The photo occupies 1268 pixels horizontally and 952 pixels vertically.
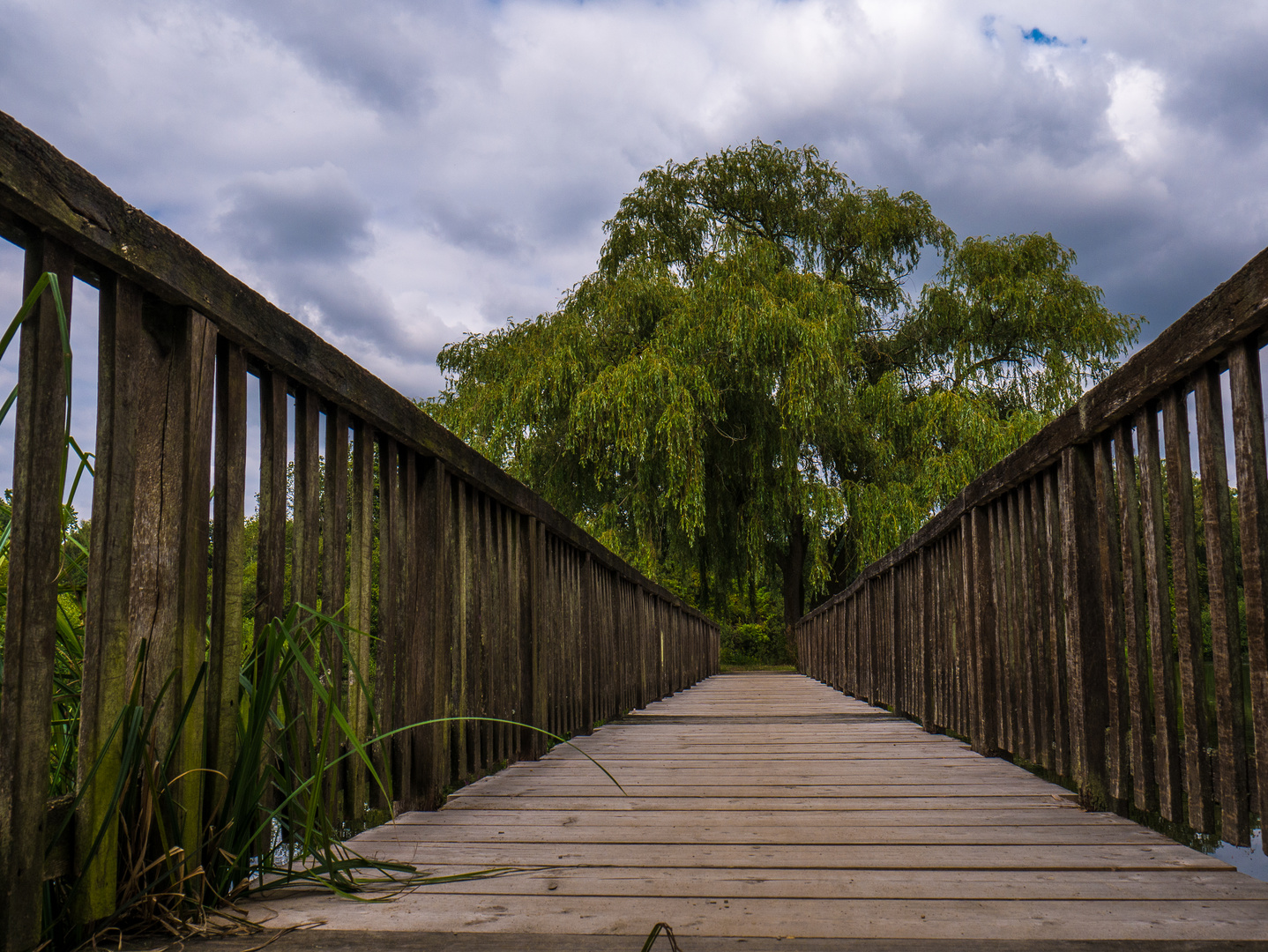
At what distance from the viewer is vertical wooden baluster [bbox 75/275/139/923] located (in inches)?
37.1

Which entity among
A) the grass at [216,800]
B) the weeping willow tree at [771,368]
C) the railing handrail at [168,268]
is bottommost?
the grass at [216,800]

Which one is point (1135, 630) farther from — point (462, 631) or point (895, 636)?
point (895, 636)

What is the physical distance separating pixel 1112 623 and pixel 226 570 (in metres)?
1.87

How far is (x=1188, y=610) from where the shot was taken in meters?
1.45

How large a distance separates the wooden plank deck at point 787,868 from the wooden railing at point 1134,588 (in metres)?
0.16

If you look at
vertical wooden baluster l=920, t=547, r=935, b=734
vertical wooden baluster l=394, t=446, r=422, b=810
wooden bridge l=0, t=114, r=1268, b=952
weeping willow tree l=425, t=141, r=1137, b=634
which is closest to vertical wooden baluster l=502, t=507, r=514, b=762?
wooden bridge l=0, t=114, r=1268, b=952

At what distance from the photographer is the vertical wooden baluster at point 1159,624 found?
152 cm

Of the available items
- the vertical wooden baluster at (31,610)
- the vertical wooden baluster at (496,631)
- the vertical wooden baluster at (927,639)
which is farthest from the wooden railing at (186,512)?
the vertical wooden baluster at (927,639)

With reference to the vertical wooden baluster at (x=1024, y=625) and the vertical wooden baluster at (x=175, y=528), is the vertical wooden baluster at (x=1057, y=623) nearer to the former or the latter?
the vertical wooden baluster at (x=1024, y=625)

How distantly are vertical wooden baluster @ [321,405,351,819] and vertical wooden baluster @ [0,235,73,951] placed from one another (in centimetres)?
56

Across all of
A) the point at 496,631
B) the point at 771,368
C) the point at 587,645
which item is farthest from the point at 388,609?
the point at 771,368

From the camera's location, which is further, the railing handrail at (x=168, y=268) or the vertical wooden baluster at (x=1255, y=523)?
the vertical wooden baluster at (x=1255, y=523)

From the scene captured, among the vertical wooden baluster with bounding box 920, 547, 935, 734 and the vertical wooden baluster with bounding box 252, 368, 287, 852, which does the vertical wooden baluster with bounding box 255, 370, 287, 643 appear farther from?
the vertical wooden baluster with bounding box 920, 547, 935, 734

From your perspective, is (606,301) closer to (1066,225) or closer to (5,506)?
(1066,225)
